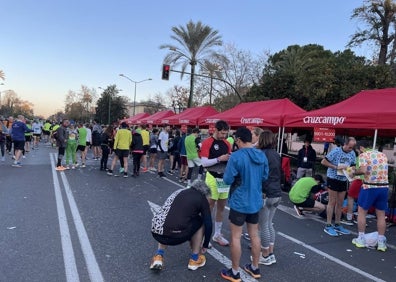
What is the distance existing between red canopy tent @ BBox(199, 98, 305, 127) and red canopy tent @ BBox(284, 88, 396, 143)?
1.23 meters

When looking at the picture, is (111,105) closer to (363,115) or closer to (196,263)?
(363,115)

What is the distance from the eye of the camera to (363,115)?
8.21 m

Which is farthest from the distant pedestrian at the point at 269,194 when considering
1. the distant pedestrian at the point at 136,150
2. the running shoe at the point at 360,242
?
the distant pedestrian at the point at 136,150

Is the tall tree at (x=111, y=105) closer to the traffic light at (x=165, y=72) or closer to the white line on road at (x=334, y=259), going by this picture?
the traffic light at (x=165, y=72)

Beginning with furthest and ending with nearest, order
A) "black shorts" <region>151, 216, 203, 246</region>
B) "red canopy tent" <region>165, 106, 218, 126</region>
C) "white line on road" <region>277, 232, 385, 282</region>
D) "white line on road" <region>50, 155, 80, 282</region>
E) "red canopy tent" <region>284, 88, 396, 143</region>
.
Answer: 1. "red canopy tent" <region>165, 106, 218, 126</region>
2. "red canopy tent" <region>284, 88, 396, 143</region>
3. "white line on road" <region>277, 232, 385, 282</region>
4. "black shorts" <region>151, 216, 203, 246</region>
5. "white line on road" <region>50, 155, 80, 282</region>

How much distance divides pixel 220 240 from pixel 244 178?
1.78m

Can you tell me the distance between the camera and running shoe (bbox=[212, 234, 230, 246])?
5393 mm

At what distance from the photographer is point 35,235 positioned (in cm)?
534

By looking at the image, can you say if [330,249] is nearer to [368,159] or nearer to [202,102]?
[368,159]

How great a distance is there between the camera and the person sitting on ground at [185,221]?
13.5 feet

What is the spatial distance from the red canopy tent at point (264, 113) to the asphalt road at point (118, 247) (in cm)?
398

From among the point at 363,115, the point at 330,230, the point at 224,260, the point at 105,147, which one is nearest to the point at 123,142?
the point at 105,147

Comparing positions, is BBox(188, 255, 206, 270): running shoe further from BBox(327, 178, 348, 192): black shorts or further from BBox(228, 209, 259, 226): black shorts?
BBox(327, 178, 348, 192): black shorts

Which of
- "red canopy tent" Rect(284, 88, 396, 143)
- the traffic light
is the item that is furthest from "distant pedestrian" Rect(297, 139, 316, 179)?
the traffic light
